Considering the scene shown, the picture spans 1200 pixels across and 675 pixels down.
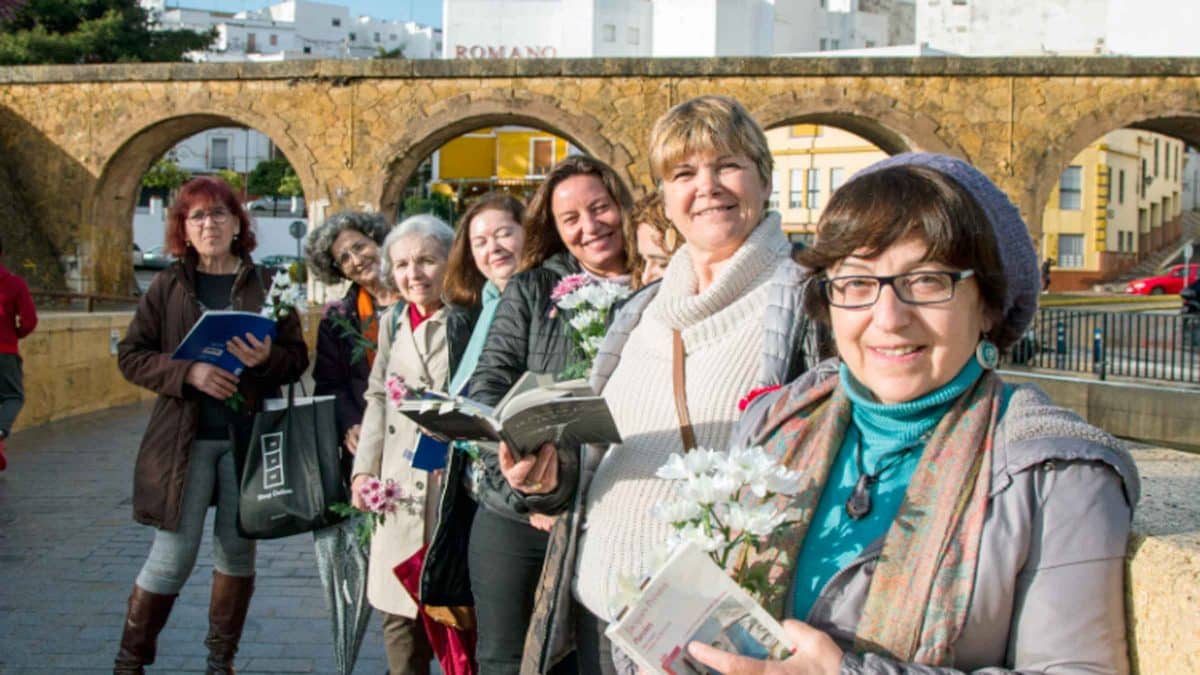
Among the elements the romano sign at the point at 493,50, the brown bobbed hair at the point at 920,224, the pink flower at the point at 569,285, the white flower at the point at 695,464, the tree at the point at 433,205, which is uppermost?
the romano sign at the point at 493,50

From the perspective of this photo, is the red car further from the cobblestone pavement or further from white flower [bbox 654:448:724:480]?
white flower [bbox 654:448:724:480]

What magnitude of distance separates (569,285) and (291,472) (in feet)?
5.55

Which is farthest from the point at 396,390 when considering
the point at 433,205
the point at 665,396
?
the point at 433,205

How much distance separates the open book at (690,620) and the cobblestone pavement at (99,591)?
11.8ft

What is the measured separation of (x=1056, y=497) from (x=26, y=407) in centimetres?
1114

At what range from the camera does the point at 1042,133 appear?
71.5 ft

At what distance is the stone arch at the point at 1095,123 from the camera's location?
21.7m

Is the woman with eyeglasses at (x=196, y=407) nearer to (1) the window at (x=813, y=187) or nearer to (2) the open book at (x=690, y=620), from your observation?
(2) the open book at (x=690, y=620)

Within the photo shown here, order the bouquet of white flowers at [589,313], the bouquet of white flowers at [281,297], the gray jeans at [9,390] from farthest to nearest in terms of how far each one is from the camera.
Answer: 1. the gray jeans at [9,390]
2. the bouquet of white flowers at [281,297]
3. the bouquet of white flowers at [589,313]

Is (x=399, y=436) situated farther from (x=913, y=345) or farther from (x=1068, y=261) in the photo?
(x=1068, y=261)

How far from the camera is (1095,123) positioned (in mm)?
21844

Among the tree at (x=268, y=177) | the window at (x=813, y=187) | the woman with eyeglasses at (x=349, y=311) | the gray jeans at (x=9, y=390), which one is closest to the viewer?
the woman with eyeglasses at (x=349, y=311)

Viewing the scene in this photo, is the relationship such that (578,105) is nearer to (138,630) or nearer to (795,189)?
(138,630)

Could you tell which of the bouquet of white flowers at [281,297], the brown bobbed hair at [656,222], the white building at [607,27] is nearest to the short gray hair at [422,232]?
the bouquet of white flowers at [281,297]
